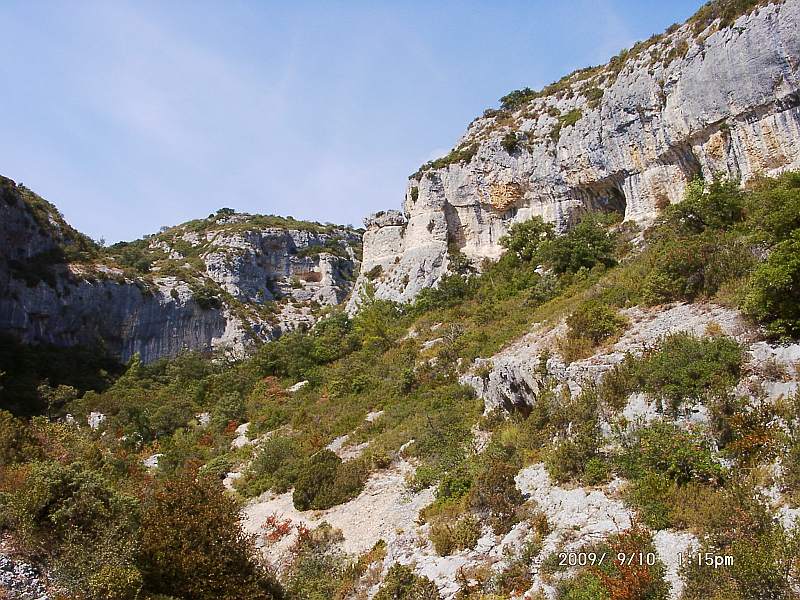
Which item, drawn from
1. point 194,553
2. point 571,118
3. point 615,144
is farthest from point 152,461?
point 571,118

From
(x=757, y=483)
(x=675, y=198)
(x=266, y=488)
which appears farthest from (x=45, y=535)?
(x=675, y=198)

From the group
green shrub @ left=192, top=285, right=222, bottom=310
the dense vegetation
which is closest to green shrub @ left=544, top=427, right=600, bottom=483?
the dense vegetation

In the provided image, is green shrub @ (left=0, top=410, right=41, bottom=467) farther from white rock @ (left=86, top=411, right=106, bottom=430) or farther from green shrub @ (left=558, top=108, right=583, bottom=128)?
green shrub @ (left=558, top=108, right=583, bottom=128)

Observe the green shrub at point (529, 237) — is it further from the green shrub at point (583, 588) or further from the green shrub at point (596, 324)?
the green shrub at point (583, 588)

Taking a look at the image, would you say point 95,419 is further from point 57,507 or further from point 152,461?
point 57,507

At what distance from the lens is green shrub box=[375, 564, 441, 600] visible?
7.43m

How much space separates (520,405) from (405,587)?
6.14 meters

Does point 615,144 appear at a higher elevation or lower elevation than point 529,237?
higher

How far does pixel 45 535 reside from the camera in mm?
7738

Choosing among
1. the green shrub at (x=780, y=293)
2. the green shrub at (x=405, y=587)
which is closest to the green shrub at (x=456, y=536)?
the green shrub at (x=405, y=587)

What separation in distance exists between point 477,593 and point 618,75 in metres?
31.1

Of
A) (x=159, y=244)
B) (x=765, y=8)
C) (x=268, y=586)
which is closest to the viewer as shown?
(x=268, y=586)

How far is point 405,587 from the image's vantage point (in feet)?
25.4

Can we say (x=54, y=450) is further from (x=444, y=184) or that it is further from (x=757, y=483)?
(x=444, y=184)
